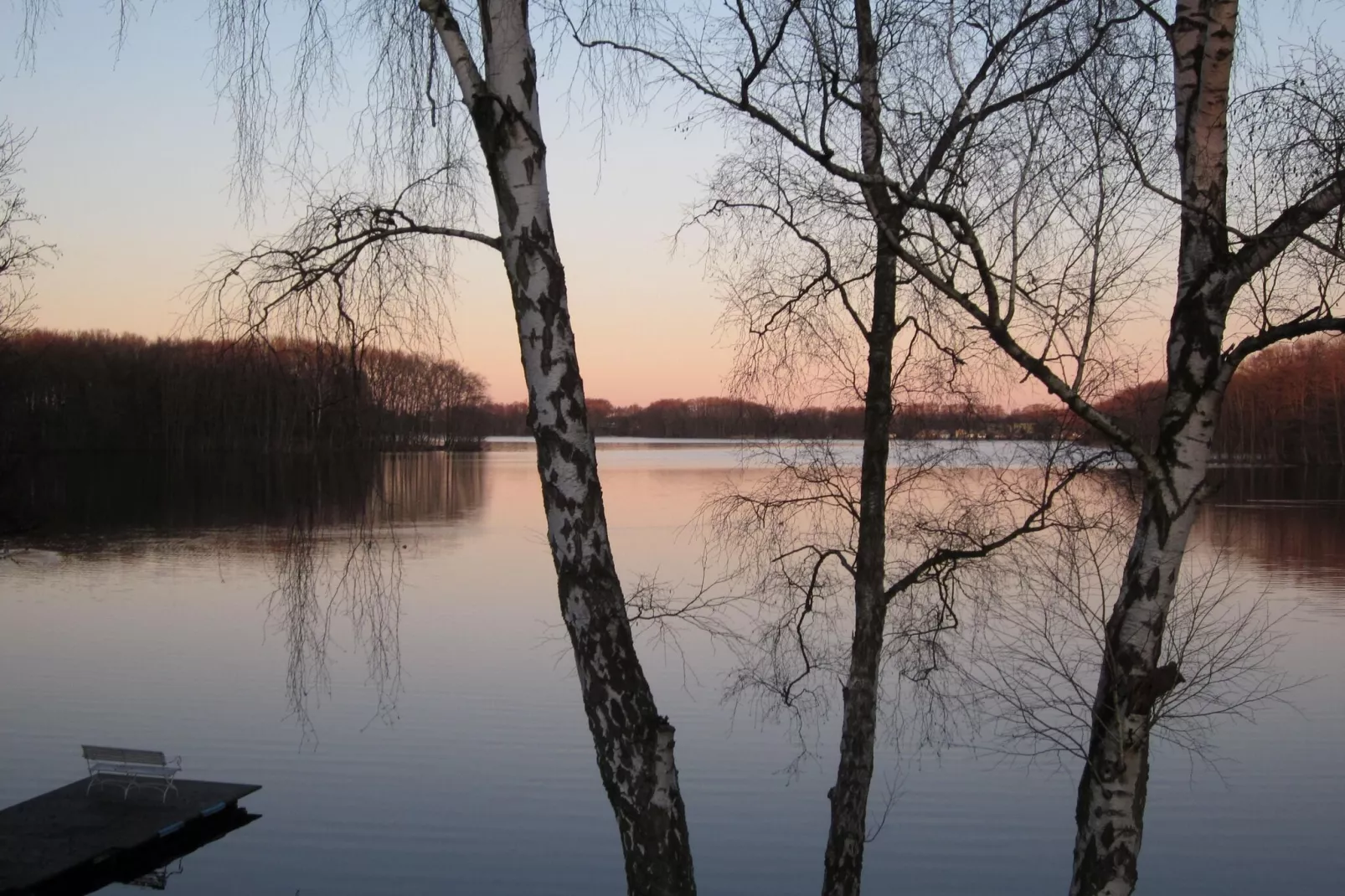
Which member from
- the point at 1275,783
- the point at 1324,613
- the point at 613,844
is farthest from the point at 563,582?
the point at 1324,613

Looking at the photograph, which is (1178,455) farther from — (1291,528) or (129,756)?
(1291,528)

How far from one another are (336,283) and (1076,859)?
4.03 metres

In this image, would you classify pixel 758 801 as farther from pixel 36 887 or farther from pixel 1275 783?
pixel 36 887

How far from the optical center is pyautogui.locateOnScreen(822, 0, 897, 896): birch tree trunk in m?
7.54

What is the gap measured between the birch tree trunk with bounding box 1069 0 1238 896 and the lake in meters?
3.07

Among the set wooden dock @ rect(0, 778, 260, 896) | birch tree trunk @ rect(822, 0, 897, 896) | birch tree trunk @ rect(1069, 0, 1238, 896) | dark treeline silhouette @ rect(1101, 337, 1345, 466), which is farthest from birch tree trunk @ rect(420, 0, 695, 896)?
dark treeline silhouette @ rect(1101, 337, 1345, 466)

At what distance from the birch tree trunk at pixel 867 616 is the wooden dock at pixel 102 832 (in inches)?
299

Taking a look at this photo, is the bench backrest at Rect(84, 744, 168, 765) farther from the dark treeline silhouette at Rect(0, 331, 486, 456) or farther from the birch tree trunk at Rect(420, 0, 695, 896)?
the birch tree trunk at Rect(420, 0, 695, 896)

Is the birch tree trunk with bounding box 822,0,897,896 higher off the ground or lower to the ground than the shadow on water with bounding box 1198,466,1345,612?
higher

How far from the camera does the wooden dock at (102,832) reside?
10.9 metres

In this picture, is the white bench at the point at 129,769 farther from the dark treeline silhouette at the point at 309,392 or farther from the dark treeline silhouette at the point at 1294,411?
the dark treeline silhouette at the point at 1294,411

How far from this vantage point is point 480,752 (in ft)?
46.4

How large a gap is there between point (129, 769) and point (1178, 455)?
1183 cm

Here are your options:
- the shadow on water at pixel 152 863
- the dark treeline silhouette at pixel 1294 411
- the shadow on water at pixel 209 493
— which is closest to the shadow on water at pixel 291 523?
the shadow on water at pixel 209 493
